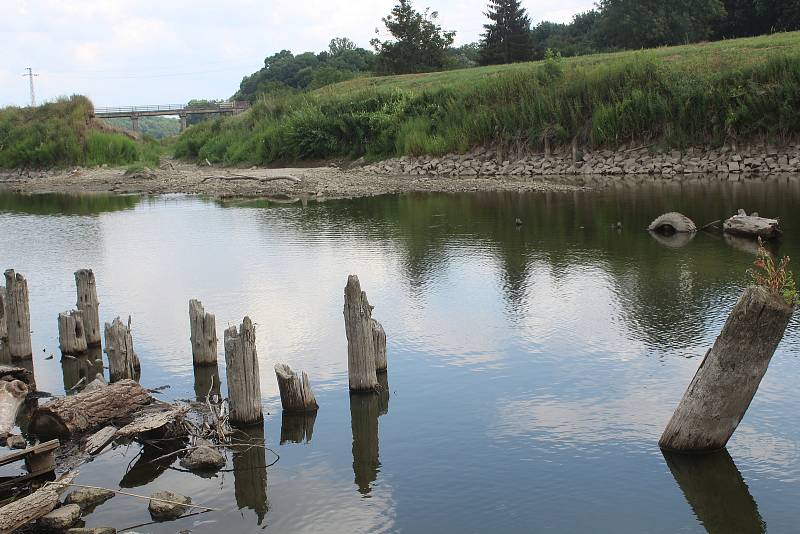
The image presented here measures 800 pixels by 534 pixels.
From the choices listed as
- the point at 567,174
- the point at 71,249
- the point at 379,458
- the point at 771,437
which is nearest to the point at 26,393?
the point at 379,458

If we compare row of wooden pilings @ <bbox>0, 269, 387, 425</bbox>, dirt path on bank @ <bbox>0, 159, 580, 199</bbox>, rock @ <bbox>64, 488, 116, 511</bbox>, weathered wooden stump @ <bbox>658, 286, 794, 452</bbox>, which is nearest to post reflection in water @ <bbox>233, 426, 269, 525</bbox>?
row of wooden pilings @ <bbox>0, 269, 387, 425</bbox>

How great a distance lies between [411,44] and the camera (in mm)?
88250

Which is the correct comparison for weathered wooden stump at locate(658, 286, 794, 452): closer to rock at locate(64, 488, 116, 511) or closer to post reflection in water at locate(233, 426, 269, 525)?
post reflection in water at locate(233, 426, 269, 525)

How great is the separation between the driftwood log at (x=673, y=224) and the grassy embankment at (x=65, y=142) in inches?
1607

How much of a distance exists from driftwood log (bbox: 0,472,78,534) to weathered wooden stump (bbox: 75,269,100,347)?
5.58m

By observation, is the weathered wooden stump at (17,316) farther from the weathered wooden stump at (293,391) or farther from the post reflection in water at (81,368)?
the weathered wooden stump at (293,391)

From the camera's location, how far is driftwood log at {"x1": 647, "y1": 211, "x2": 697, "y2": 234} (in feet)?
85.6

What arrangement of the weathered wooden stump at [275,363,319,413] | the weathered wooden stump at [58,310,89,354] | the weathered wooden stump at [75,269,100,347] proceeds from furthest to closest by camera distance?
1. the weathered wooden stump at [58,310,89,354]
2. the weathered wooden stump at [75,269,100,347]
3. the weathered wooden stump at [275,363,319,413]

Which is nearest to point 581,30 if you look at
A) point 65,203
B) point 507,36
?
point 507,36

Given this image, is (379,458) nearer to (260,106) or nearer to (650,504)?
(650,504)

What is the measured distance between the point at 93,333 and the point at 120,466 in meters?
5.04

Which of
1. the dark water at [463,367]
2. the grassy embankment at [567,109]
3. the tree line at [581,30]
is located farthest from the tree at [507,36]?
the dark water at [463,367]

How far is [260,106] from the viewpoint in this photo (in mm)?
65000

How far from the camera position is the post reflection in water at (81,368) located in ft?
43.4
